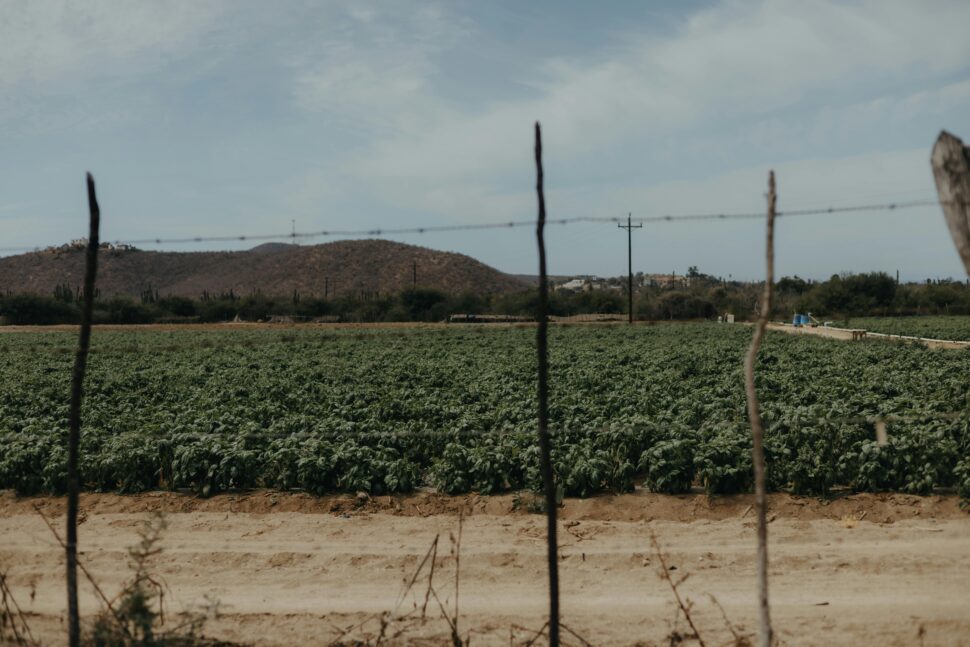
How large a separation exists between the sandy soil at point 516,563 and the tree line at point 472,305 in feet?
168

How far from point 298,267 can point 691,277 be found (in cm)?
7362

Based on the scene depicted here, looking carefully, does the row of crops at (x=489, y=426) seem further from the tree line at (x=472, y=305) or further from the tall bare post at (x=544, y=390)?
the tree line at (x=472, y=305)

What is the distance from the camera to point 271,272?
387ft

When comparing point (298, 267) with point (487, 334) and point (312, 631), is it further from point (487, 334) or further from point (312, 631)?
point (312, 631)

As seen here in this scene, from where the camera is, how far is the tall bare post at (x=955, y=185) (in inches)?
145

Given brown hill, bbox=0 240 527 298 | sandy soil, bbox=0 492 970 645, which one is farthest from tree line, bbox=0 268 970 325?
sandy soil, bbox=0 492 970 645

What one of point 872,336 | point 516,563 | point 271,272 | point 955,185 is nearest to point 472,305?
point 872,336

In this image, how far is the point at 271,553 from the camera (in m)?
7.91

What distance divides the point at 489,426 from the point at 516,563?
5.53m

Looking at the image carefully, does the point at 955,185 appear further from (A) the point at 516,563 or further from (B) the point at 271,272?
(B) the point at 271,272

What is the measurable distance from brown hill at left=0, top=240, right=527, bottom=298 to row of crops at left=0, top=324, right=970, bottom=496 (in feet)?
293

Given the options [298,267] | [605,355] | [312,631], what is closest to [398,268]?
[298,267]

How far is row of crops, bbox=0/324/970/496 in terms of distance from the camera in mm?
9516

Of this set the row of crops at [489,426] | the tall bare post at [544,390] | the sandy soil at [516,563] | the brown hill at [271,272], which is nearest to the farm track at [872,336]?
the row of crops at [489,426]
